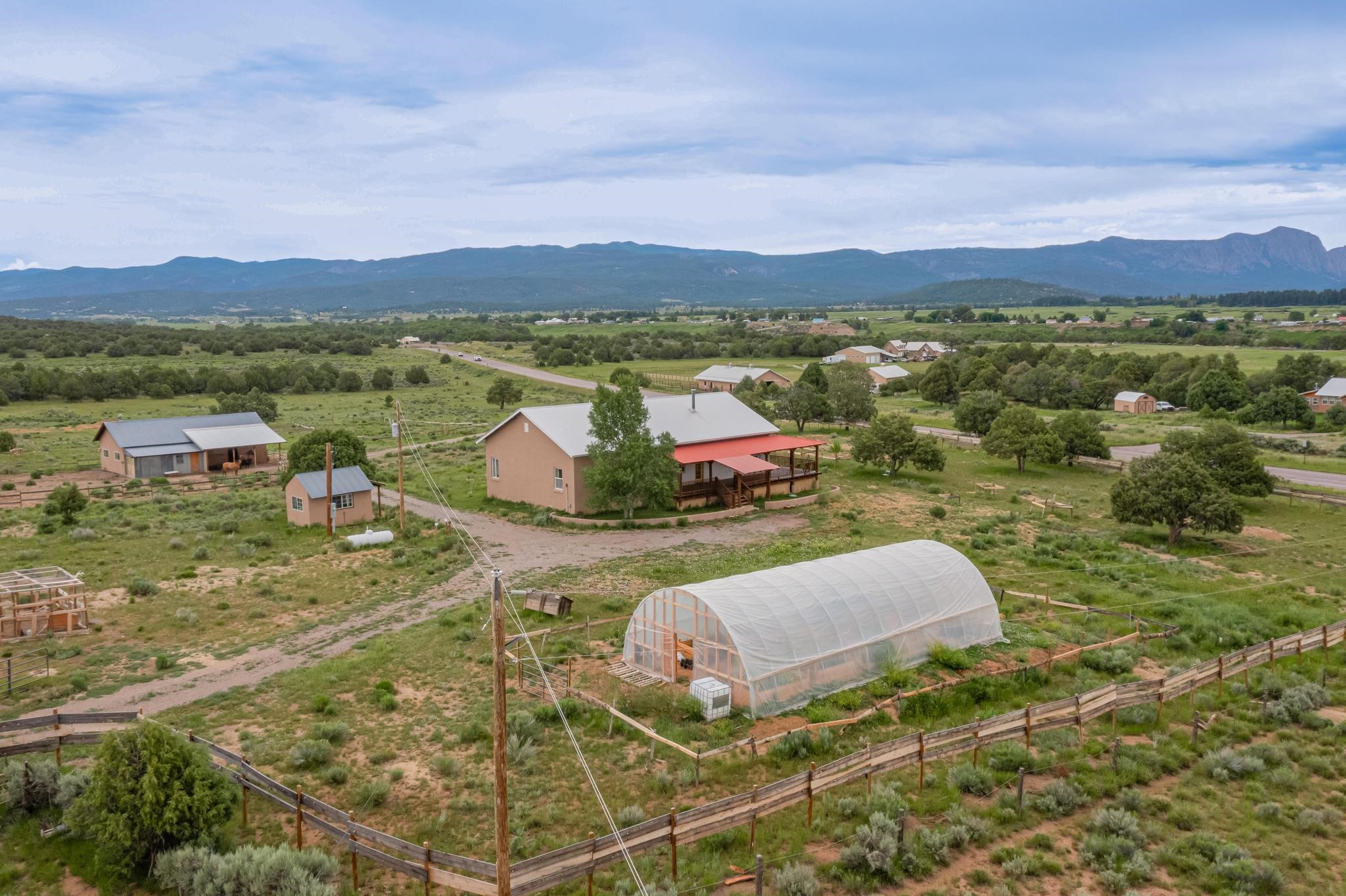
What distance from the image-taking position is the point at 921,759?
14523 millimetres

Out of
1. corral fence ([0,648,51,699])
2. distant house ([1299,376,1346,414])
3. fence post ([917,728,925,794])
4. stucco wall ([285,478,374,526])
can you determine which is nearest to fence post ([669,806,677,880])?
fence post ([917,728,925,794])

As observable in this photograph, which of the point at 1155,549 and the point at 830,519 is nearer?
the point at 1155,549

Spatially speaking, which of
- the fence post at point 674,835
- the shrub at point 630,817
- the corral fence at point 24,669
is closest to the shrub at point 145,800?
the shrub at point 630,817

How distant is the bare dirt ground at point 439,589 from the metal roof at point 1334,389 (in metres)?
59.7

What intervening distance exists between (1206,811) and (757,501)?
86.0 ft

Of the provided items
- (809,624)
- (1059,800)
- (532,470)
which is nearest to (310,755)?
(809,624)

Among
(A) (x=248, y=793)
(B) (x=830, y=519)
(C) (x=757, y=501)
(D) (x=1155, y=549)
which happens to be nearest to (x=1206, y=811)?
(A) (x=248, y=793)

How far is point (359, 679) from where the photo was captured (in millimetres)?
19344

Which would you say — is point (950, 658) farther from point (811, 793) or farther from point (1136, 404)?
point (1136, 404)

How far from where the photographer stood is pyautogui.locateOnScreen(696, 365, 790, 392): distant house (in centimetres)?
8544

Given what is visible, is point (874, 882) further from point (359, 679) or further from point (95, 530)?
point (95, 530)

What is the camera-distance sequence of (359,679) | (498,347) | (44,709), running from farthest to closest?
(498,347)
(359,679)
(44,709)

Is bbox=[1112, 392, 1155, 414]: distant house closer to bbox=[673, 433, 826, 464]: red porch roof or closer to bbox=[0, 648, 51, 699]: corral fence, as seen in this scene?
bbox=[673, 433, 826, 464]: red porch roof

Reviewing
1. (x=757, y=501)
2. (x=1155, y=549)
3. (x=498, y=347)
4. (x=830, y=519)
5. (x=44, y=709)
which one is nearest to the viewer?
(x=44, y=709)
